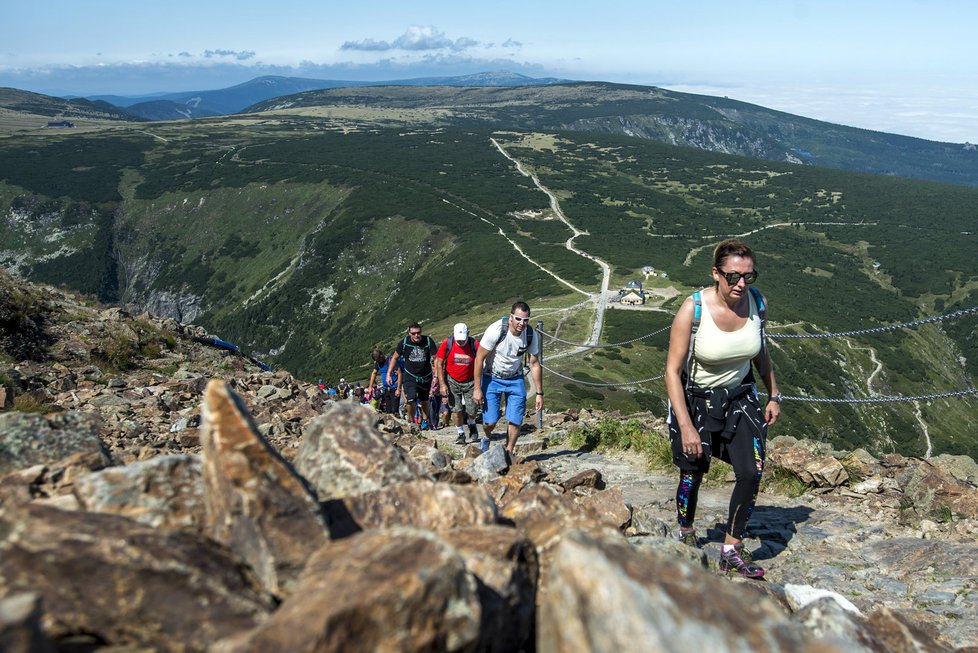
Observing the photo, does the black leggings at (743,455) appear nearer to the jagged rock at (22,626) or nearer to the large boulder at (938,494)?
the large boulder at (938,494)

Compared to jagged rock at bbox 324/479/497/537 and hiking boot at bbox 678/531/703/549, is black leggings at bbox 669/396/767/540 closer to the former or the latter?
hiking boot at bbox 678/531/703/549

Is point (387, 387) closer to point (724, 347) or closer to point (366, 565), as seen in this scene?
point (724, 347)

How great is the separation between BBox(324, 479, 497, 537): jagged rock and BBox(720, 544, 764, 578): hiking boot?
8.77ft

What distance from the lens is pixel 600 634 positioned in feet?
8.56

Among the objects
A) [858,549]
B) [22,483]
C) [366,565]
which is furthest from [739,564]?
[22,483]

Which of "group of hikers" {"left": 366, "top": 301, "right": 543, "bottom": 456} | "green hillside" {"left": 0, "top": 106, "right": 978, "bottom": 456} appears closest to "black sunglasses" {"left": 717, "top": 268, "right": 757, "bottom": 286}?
"group of hikers" {"left": 366, "top": 301, "right": 543, "bottom": 456}

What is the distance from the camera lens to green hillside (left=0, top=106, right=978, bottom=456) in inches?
2862

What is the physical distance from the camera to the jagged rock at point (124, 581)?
283cm

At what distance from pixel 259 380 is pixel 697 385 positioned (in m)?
11.5

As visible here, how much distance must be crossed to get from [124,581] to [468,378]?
927cm

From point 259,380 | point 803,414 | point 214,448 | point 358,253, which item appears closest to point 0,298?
point 259,380

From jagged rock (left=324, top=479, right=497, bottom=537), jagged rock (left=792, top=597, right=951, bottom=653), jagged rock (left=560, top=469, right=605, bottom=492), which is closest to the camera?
jagged rock (left=792, top=597, right=951, bottom=653)

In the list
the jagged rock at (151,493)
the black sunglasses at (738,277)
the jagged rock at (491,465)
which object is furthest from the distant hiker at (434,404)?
the jagged rock at (151,493)

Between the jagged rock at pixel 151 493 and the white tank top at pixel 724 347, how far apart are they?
12.9ft
